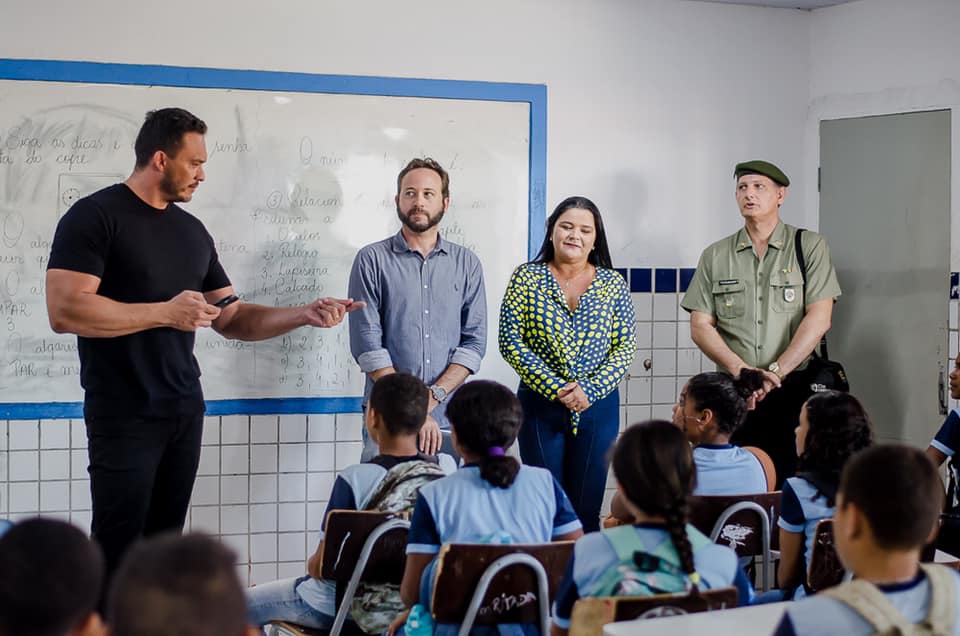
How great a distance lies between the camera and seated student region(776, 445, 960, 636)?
1584mm

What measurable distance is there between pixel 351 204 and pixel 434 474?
217 cm

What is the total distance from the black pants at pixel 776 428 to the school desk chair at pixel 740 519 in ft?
4.88

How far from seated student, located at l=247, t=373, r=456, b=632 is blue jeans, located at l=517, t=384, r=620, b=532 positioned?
105 centimetres

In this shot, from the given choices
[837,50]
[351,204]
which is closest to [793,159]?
[837,50]

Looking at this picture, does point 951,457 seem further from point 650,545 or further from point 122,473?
point 122,473

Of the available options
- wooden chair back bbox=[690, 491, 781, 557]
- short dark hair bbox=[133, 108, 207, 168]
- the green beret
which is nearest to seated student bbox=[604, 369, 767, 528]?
wooden chair back bbox=[690, 491, 781, 557]

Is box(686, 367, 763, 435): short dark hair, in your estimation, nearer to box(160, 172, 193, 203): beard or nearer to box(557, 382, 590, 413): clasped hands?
box(557, 382, 590, 413): clasped hands

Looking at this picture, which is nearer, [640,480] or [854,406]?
[640,480]

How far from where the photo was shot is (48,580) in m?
1.32

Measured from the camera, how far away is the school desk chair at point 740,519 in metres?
2.79

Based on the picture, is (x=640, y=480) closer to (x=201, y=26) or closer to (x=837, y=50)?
(x=201, y=26)

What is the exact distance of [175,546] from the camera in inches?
47.4

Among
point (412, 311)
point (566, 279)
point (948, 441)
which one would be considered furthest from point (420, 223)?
point (948, 441)

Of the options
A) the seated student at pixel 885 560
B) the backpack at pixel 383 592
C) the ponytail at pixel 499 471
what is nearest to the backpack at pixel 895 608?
the seated student at pixel 885 560
